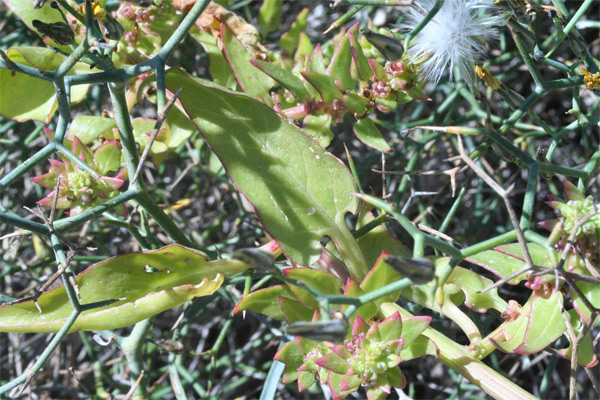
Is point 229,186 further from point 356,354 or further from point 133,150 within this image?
point 356,354

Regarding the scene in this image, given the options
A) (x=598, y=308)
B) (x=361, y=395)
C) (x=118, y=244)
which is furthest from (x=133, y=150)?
(x=361, y=395)

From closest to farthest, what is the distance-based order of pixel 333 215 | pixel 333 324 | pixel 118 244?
pixel 333 324
pixel 333 215
pixel 118 244

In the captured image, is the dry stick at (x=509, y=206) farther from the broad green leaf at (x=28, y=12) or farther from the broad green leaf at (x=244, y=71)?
the broad green leaf at (x=28, y=12)

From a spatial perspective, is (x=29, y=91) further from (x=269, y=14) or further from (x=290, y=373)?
(x=290, y=373)

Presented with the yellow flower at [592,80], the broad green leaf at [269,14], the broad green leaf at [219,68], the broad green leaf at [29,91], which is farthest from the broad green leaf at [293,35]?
the yellow flower at [592,80]

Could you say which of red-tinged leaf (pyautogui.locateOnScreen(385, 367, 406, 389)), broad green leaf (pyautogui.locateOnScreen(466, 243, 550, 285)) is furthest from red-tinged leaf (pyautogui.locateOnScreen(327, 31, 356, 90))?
red-tinged leaf (pyautogui.locateOnScreen(385, 367, 406, 389))

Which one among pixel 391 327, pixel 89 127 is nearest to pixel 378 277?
pixel 391 327

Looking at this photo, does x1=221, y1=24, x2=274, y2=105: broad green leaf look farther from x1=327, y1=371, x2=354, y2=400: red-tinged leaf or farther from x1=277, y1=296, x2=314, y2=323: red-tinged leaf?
x1=327, y1=371, x2=354, y2=400: red-tinged leaf

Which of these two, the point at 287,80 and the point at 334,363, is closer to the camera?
the point at 334,363
